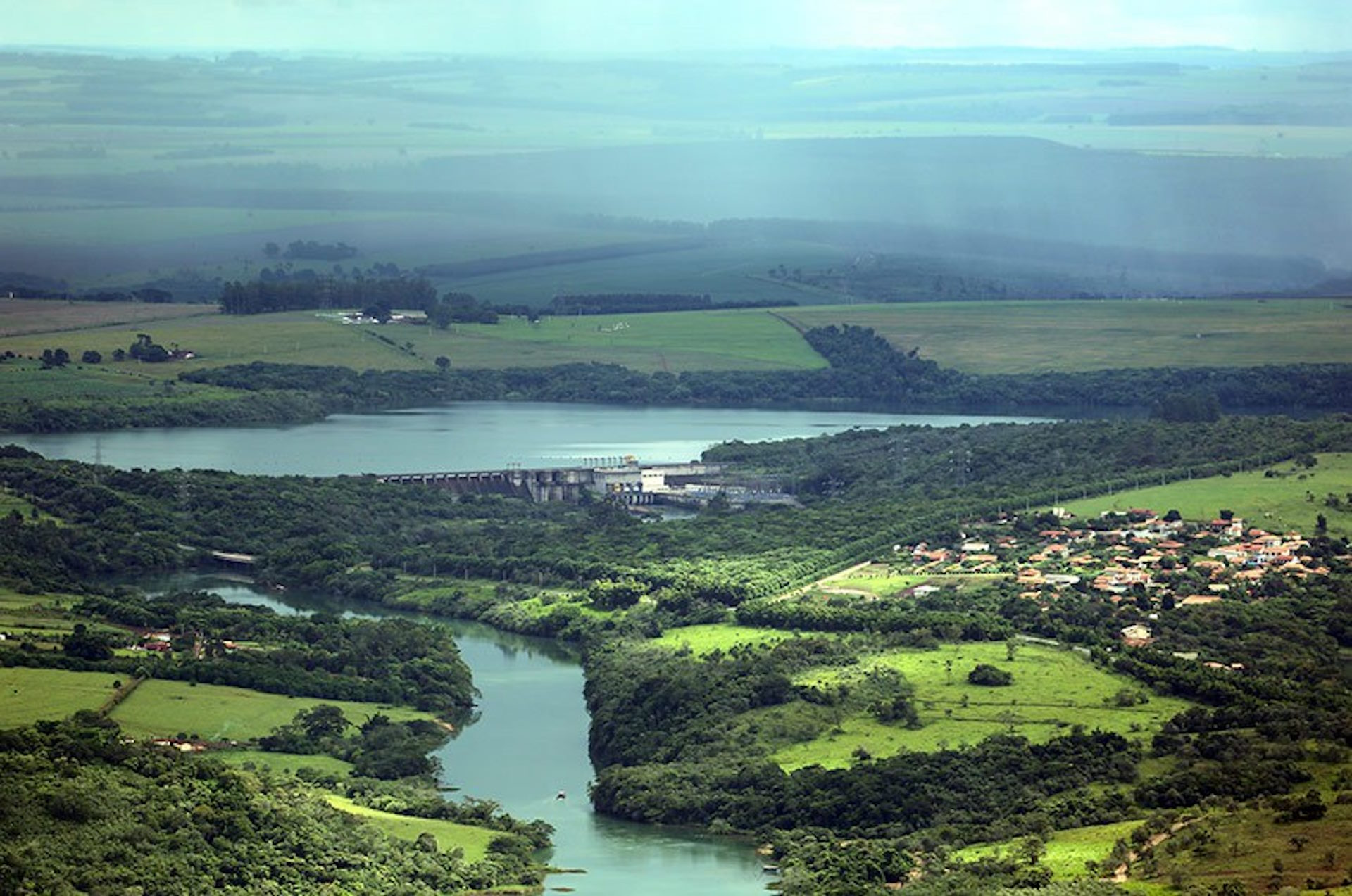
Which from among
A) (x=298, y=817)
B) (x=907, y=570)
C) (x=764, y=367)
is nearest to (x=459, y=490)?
(x=907, y=570)

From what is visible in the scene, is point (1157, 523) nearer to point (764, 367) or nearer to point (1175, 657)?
point (1175, 657)

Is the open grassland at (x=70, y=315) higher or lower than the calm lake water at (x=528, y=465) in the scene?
higher

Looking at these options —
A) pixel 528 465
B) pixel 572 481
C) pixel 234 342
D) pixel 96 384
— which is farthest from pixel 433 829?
pixel 234 342

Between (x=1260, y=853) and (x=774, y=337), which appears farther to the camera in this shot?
(x=774, y=337)

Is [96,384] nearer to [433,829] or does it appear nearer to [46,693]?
[46,693]

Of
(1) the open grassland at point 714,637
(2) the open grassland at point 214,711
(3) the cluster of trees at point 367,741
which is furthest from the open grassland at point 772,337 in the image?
(3) the cluster of trees at point 367,741

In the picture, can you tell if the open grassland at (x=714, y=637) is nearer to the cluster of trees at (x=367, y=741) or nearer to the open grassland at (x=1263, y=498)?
the cluster of trees at (x=367, y=741)

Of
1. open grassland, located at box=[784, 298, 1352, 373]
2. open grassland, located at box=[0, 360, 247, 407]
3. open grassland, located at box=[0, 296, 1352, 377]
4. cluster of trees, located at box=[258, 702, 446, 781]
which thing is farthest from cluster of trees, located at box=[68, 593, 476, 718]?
open grassland, located at box=[784, 298, 1352, 373]
